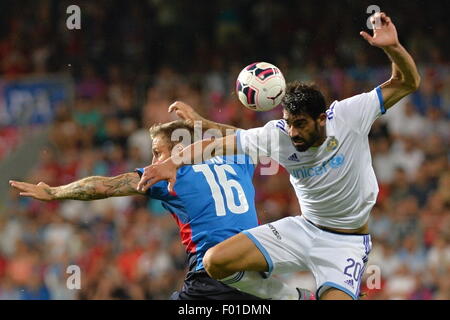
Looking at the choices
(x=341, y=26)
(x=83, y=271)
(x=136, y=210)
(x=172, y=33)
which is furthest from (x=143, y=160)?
(x=341, y=26)

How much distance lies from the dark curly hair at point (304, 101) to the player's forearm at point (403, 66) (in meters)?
0.58

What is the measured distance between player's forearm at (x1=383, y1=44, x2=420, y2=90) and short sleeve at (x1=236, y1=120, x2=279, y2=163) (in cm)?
97

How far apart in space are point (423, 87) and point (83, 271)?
5150mm

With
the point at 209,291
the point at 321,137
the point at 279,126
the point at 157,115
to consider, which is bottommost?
the point at 209,291

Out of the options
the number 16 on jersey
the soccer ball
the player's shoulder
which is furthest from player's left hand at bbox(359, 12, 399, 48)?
the number 16 on jersey

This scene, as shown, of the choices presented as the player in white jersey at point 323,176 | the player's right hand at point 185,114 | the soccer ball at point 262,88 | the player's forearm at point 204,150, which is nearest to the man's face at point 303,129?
the player in white jersey at point 323,176

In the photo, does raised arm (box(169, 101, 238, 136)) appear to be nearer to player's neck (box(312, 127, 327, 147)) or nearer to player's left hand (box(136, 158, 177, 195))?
player's neck (box(312, 127, 327, 147))

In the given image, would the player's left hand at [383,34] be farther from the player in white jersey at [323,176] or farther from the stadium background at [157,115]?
the stadium background at [157,115]

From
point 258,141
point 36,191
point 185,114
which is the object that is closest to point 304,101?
point 258,141

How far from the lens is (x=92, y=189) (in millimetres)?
6742

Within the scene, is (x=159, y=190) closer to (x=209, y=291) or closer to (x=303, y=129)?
(x=209, y=291)

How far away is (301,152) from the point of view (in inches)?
240

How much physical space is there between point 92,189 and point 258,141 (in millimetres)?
1491
